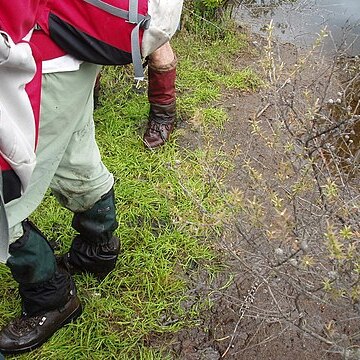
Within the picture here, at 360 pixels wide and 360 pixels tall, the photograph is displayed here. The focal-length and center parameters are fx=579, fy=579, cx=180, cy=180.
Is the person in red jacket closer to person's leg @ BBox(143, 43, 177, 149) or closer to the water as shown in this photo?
person's leg @ BBox(143, 43, 177, 149)

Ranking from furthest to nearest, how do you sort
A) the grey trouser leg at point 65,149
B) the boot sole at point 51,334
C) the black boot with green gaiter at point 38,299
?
the boot sole at point 51,334 < the black boot with green gaiter at point 38,299 < the grey trouser leg at point 65,149

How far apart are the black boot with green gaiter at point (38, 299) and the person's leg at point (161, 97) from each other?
4.16 feet

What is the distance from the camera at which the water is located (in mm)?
4742

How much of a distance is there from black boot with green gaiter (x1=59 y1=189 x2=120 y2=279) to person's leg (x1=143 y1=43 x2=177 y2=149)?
3.28 feet

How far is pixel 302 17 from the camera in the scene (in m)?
5.03

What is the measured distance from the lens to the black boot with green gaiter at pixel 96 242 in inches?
91.2

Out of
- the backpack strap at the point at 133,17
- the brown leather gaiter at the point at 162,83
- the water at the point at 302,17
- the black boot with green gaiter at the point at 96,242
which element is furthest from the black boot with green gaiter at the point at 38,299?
the water at the point at 302,17

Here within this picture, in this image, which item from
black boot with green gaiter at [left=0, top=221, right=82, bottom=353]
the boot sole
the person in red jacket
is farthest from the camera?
the boot sole

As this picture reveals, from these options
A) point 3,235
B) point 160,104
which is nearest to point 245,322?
point 3,235

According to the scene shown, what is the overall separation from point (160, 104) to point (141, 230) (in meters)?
0.93

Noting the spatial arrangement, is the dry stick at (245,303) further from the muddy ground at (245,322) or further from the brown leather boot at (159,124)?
the brown leather boot at (159,124)

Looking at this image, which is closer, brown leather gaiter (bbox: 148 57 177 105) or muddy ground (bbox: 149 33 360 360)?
muddy ground (bbox: 149 33 360 360)

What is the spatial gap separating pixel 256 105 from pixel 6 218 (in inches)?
99.0

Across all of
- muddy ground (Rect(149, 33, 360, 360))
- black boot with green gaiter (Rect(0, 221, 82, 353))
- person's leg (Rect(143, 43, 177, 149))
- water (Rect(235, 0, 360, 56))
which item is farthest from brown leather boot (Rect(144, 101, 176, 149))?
water (Rect(235, 0, 360, 56))
